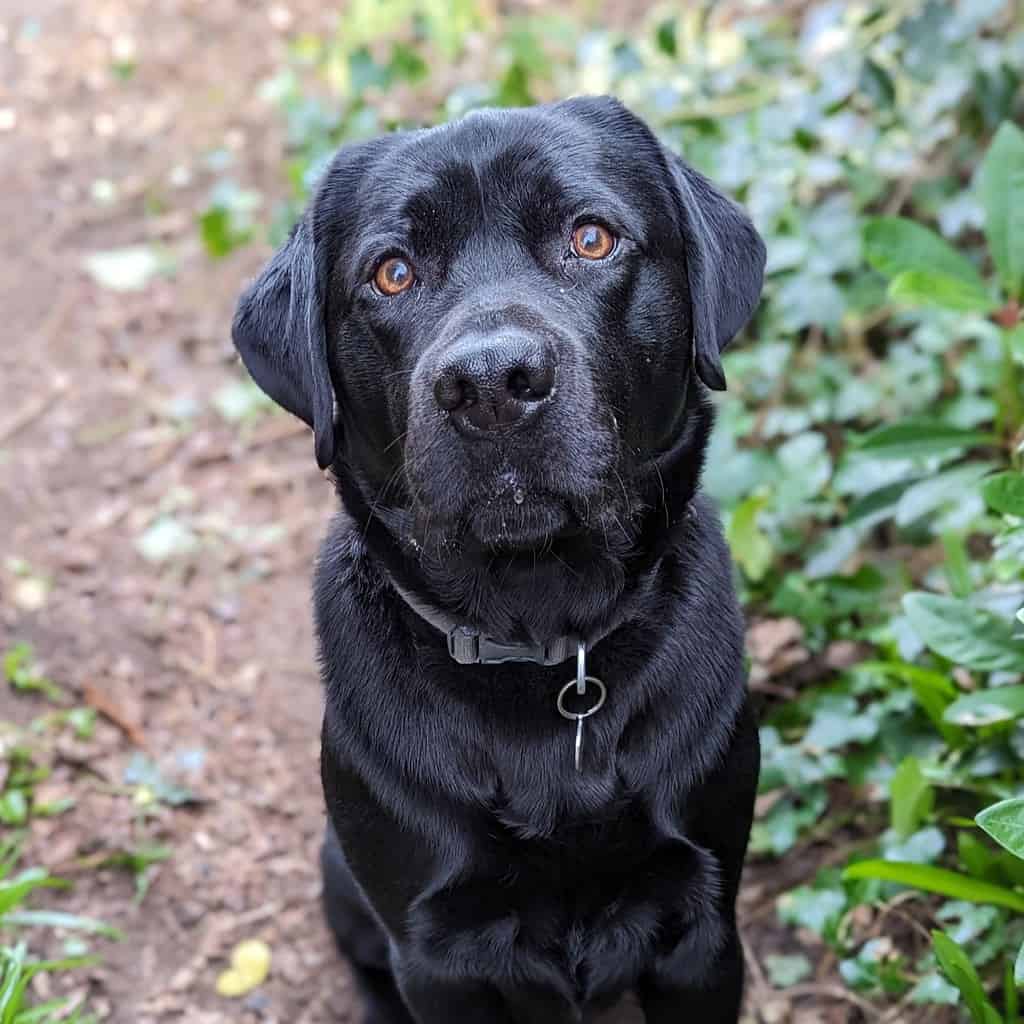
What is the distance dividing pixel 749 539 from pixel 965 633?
36.0 inches

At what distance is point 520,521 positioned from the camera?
226 cm

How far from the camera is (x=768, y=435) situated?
4.11m

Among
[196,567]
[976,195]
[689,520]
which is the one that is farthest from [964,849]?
[196,567]

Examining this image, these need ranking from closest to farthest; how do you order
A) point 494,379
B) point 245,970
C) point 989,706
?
1. point 494,379
2. point 989,706
3. point 245,970

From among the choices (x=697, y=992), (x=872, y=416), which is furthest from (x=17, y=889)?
(x=872, y=416)

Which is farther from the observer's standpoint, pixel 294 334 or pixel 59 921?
pixel 59 921

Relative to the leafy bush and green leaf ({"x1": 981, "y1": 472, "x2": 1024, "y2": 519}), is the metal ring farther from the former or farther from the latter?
green leaf ({"x1": 981, "y1": 472, "x2": 1024, "y2": 519})

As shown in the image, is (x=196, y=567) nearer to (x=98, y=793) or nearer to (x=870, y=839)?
(x=98, y=793)

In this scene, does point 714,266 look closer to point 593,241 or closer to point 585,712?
point 593,241

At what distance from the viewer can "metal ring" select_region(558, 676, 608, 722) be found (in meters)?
2.43

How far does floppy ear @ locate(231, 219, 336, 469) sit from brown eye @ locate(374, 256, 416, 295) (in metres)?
0.14

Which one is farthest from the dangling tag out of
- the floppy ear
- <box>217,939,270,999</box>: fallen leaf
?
<box>217,939,270,999</box>: fallen leaf

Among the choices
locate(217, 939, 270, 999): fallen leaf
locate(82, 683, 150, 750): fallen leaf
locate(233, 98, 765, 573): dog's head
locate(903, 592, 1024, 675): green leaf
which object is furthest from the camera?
locate(82, 683, 150, 750): fallen leaf

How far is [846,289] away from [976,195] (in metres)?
0.41
